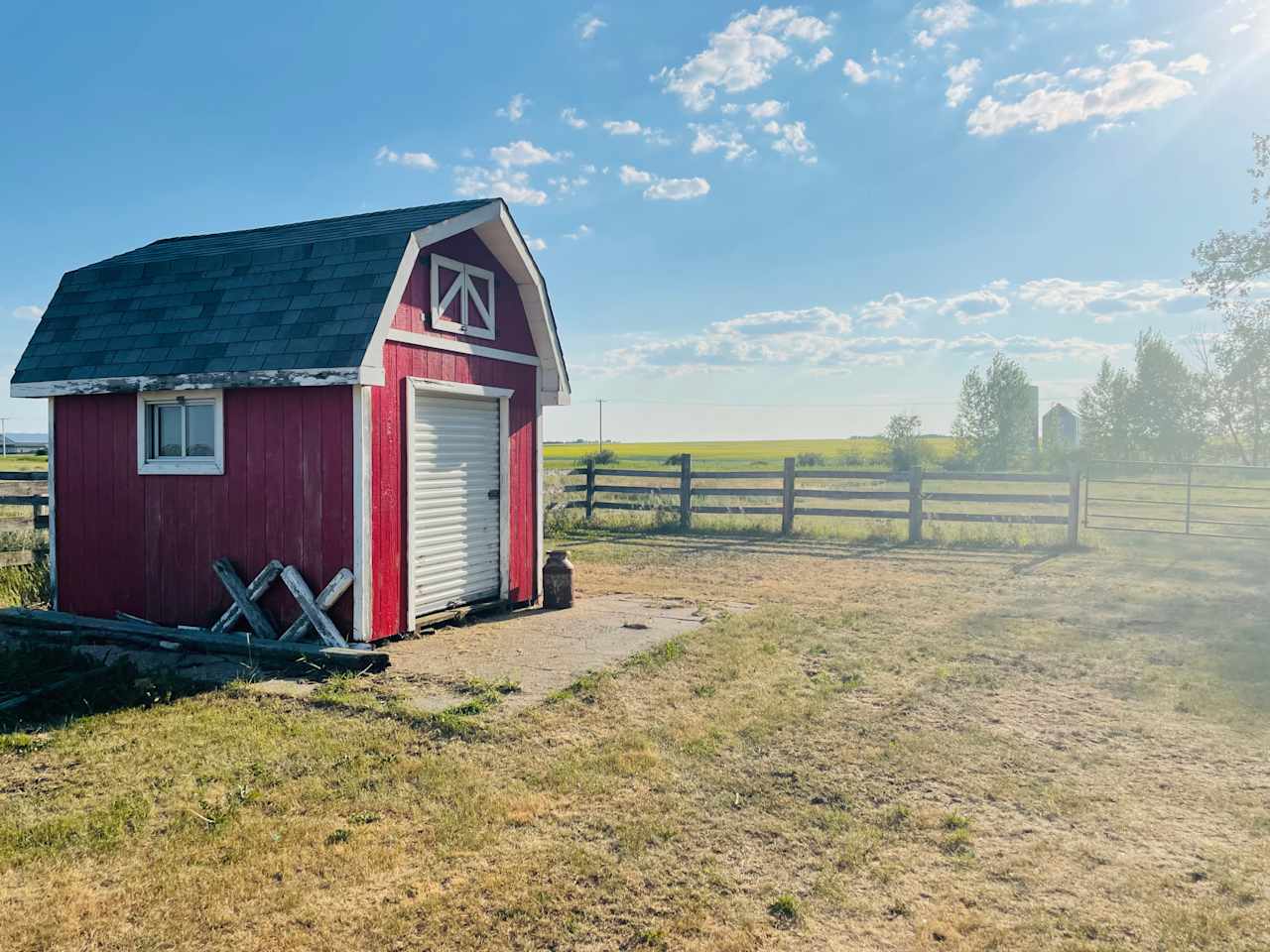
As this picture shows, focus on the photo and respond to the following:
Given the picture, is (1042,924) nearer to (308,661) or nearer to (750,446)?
(308,661)

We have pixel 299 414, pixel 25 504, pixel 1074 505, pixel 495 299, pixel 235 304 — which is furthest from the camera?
pixel 1074 505

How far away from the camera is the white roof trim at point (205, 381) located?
6.91 m

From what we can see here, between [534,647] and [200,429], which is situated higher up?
[200,429]

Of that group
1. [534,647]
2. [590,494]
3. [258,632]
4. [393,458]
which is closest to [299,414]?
[393,458]

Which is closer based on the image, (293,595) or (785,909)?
(785,909)

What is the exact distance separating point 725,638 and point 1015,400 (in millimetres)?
52959

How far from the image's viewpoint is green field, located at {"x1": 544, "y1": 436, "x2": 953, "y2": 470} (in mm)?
45844

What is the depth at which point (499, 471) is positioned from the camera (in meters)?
9.21

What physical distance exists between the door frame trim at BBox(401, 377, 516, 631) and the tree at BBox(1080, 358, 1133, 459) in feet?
166

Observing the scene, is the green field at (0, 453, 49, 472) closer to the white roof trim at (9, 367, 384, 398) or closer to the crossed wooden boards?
the white roof trim at (9, 367, 384, 398)

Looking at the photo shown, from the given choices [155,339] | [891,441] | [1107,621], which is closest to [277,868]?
[155,339]

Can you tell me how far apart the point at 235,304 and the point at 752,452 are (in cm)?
6466

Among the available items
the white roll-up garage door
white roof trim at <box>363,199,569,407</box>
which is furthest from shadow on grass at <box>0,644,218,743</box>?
white roof trim at <box>363,199,569,407</box>

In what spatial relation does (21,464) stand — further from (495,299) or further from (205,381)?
(495,299)
